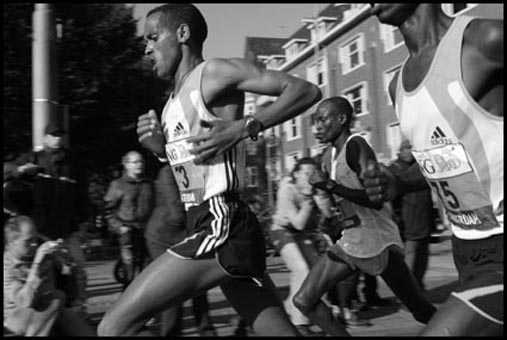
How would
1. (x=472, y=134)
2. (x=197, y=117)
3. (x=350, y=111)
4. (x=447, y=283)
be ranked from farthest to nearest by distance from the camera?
(x=447, y=283) → (x=350, y=111) → (x=197, y=117) → (x=472, y=134)

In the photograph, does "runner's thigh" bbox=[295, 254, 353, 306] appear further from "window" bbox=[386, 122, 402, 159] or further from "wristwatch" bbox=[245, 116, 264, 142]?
"window" bbox=[386, 122, 402, 159]

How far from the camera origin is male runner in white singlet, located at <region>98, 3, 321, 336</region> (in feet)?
8.55

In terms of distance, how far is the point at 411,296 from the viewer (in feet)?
13.2

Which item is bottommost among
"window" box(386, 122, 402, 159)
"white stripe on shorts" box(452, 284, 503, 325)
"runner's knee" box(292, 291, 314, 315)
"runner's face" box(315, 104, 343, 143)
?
"runner's knee" box(292, 291, 314, 315)

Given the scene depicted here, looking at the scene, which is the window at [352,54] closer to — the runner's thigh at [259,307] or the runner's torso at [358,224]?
the runner's torso at [358,224]

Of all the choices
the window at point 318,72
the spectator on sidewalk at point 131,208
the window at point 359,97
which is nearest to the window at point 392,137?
the window at point 359,97

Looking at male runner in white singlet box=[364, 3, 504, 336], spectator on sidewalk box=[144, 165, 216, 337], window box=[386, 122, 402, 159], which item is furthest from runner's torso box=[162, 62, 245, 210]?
window box=[386, 122, 402, 159]

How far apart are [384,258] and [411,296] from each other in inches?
11.7

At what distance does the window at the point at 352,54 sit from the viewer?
3077cm

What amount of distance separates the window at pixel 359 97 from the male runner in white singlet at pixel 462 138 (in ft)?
91.3

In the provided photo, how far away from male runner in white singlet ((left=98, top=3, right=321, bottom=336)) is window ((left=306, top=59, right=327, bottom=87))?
3127 centimetres

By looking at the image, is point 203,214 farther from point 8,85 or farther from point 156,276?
point 8,85

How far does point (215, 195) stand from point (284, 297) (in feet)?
15.3

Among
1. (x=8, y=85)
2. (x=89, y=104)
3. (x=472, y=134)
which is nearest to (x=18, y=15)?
(x=8, y=85)
